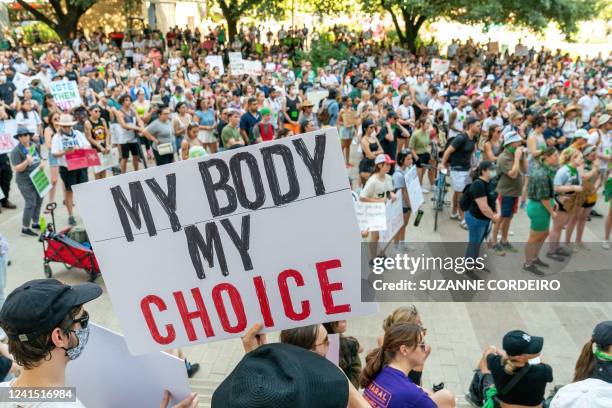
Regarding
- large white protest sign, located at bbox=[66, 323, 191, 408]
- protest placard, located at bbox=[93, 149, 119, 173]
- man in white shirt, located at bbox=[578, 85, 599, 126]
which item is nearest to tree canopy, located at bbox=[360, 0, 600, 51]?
man in white shirt, located at bbox=[578, 85, 599, 126]

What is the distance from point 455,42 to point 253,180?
28196mm

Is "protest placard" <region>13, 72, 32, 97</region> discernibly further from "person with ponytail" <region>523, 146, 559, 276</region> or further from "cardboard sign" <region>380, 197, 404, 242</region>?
"person with ponytail" <region>523, 146, 559, 276</region>

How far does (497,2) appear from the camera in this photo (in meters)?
24.8

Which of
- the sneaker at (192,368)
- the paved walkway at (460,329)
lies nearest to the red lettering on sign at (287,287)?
the paved walkway at (460,329)

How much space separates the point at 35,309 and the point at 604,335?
3366 mm

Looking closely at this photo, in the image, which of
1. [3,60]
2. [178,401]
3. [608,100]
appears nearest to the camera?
[178,401]

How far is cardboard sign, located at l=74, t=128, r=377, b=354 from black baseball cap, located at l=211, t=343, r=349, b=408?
2.56 ft

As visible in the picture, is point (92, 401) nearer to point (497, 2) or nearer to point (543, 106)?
point (543, 106)

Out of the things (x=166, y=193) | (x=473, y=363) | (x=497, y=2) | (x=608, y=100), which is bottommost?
(x=473, y=363)

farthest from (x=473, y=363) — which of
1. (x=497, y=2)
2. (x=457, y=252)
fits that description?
(x=497, y=2)

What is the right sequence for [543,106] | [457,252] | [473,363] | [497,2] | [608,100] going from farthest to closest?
[497,2] → [608,100] → [543,106] → [457,252] → [473,363]

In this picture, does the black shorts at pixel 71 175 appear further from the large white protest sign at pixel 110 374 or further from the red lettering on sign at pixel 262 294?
the red lettering on sign at pixel 262 294

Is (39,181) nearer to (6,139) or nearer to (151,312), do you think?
(6,139)

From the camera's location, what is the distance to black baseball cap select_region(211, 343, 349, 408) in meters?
1.70
